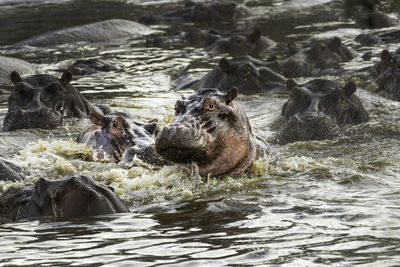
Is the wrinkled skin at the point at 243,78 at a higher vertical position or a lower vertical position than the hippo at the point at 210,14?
lower

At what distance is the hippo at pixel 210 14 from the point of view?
Result: 23.5 metres

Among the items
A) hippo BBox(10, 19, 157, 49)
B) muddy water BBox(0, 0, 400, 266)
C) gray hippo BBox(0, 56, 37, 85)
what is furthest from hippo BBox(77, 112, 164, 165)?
hippo BBox(10, 19, 157, 49)

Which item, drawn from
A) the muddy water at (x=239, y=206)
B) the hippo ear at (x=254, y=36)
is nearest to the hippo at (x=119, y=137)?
the muddy water at (x=239, y=206)

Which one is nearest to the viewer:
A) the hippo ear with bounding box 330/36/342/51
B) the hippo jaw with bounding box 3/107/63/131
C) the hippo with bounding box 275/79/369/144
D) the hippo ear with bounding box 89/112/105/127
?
the hippo ear with bounding box 89/112/105/127

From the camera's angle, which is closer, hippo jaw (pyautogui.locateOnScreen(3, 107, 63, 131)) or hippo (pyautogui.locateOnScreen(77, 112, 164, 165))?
hippo (pyautogui.locateOnScreen(77, 112, 164, 165))

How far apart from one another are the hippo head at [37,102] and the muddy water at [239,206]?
7.6 inches

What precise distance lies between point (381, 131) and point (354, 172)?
251 centimetres

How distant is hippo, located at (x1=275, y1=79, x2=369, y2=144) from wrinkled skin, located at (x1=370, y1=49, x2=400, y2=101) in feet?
4.20

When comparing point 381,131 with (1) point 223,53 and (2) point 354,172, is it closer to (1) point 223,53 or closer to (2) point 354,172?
(2) point 354,172

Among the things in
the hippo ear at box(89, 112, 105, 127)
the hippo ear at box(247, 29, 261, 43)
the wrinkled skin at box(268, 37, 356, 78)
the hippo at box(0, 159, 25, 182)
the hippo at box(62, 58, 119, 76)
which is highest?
the hippo ear at box(89, 112, 105, 127)

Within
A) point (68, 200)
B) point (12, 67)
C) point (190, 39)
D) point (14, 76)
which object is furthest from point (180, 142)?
point (190, 39)

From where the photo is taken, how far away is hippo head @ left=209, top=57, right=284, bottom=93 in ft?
44.5

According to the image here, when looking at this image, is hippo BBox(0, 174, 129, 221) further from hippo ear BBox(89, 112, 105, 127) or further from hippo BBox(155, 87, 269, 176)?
hippo ear BBox(89, 112, 105, 127)

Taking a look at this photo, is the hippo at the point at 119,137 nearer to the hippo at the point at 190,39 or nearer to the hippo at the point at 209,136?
the hippo at the point at 209,136
